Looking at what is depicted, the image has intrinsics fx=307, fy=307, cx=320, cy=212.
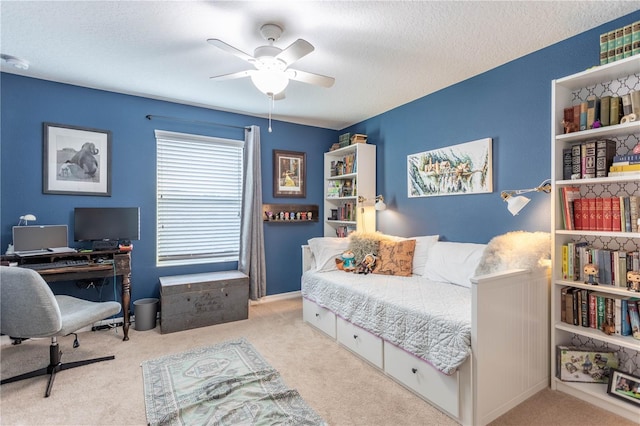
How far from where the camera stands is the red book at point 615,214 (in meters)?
1.85

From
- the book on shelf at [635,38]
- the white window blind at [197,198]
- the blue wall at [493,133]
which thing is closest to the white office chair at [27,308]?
the white window blind at [197,198]

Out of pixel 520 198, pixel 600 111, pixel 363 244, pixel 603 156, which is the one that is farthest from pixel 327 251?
pixel 600 111

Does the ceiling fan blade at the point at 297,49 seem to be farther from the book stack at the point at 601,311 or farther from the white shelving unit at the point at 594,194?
the book stack at the point at 601,311

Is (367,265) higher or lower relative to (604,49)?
lower

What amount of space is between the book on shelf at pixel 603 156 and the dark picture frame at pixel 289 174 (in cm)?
316

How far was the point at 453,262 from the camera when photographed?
8.77 ft

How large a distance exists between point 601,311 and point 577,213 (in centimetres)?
63

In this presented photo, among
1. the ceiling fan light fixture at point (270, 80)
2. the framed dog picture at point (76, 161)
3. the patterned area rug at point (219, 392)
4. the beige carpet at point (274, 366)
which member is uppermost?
the ceiling fan light fixture at point (270, 80)

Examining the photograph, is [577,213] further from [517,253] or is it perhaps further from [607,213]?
[517,253]

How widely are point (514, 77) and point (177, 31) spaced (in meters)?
2.61

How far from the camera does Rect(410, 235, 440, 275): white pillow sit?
3013 millimetres

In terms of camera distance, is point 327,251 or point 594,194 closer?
point 594,194

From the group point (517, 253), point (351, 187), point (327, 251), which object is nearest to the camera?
point (517, 253)

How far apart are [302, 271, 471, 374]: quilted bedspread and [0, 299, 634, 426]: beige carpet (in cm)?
32
